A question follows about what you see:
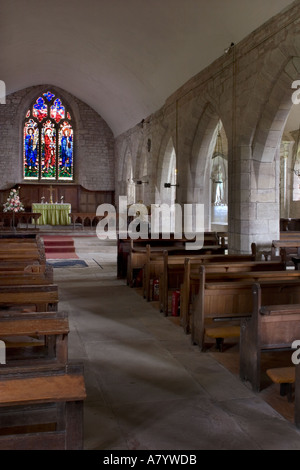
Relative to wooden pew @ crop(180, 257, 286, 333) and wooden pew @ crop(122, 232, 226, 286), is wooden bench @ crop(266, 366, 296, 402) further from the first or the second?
wooden pew @ crop(122, 232, 226, 286)

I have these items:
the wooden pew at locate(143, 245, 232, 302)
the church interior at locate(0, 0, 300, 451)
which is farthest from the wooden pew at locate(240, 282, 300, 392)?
the wooden pew at locate(143, 245, 232, 302)

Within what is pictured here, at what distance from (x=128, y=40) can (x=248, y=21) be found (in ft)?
14.1

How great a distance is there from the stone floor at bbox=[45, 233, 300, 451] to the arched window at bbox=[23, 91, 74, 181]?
16.3 meters

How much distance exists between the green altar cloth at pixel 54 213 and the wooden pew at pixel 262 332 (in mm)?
14483

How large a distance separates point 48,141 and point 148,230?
1066cm

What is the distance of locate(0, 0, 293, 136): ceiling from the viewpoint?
930cm

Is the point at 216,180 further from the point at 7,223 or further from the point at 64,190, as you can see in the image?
the point at 7,223

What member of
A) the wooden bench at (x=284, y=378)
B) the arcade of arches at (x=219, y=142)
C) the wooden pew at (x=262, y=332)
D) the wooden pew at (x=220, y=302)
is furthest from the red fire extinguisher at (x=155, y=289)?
the wooden bench at (x=284, y=378)

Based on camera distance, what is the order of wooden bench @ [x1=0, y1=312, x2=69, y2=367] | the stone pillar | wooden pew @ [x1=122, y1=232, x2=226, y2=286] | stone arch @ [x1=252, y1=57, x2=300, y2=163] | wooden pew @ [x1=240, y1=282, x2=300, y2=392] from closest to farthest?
wooden bench @ [x1=0, y1=312, x2=69, y2=367]
wooden pew @ [x1=240, y1=282, x2=300, y2=392]
stone arch @ [x1=252, y1=57, x2=300, y2=163]
wooden pew @ [x1=122, y1=232, x2=226, y2=286]
the stone pillar

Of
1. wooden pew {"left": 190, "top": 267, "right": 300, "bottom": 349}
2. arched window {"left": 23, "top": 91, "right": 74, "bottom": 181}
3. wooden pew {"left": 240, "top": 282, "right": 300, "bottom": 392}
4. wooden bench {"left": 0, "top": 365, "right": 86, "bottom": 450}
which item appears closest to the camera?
wooden bench {"left": 0, "top": 365, "right": 86, "bottom": 450}

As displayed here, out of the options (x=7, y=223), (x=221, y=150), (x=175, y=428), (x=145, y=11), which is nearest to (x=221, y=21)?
(x=145, y=11)

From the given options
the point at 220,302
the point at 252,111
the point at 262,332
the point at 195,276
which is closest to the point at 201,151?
the point at 252,111

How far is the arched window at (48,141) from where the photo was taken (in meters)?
21.2

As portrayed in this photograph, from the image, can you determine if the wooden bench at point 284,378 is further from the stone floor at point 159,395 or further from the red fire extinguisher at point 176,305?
the red fire extinguisher at point 176,305
